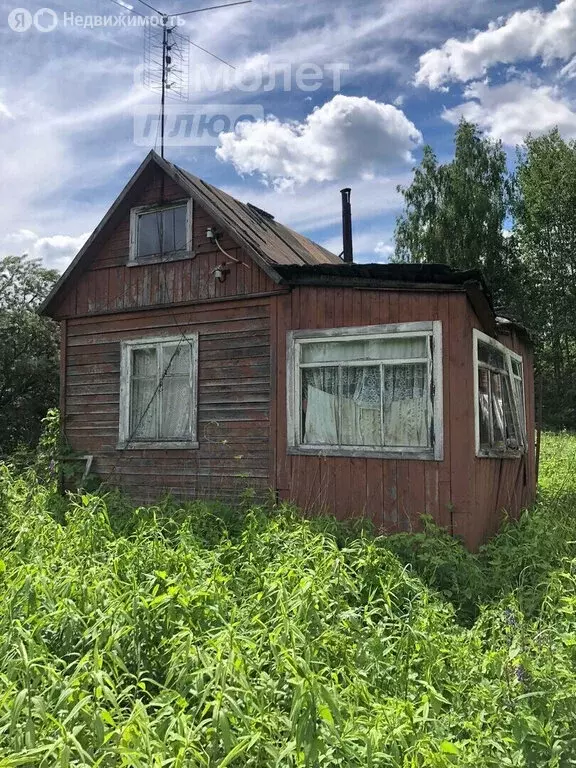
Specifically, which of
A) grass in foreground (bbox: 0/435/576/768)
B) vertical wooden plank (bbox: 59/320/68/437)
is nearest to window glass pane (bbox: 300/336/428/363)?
grass in foreground (bbox: 0/435/576/768)

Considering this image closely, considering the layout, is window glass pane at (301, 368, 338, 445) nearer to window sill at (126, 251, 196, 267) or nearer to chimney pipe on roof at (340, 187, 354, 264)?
window sill at (126, 251, 196, 267)

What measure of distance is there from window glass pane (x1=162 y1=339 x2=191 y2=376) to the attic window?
1318mm

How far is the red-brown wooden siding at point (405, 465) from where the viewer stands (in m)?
6.20

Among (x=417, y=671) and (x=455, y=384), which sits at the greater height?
(x=455, y=384)

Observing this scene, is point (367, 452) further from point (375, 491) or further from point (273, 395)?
point (273, 395)

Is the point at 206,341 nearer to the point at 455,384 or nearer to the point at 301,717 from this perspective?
the point at 455,384

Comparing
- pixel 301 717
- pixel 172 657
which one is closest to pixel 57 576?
pixel 172 657

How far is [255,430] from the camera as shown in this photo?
7.70 m

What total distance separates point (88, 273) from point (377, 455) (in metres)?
5.62

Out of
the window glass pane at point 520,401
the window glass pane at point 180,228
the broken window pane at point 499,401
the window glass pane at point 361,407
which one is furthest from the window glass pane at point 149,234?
the window glass pane at point 520,401

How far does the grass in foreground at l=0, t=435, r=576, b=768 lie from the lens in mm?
2674

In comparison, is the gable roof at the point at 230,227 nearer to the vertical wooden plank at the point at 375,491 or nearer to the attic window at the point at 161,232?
the attic window at the point at 161,232

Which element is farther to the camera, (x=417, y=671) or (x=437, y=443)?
(x=437, y=443)

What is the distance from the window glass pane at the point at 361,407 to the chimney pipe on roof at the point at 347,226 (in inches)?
287
